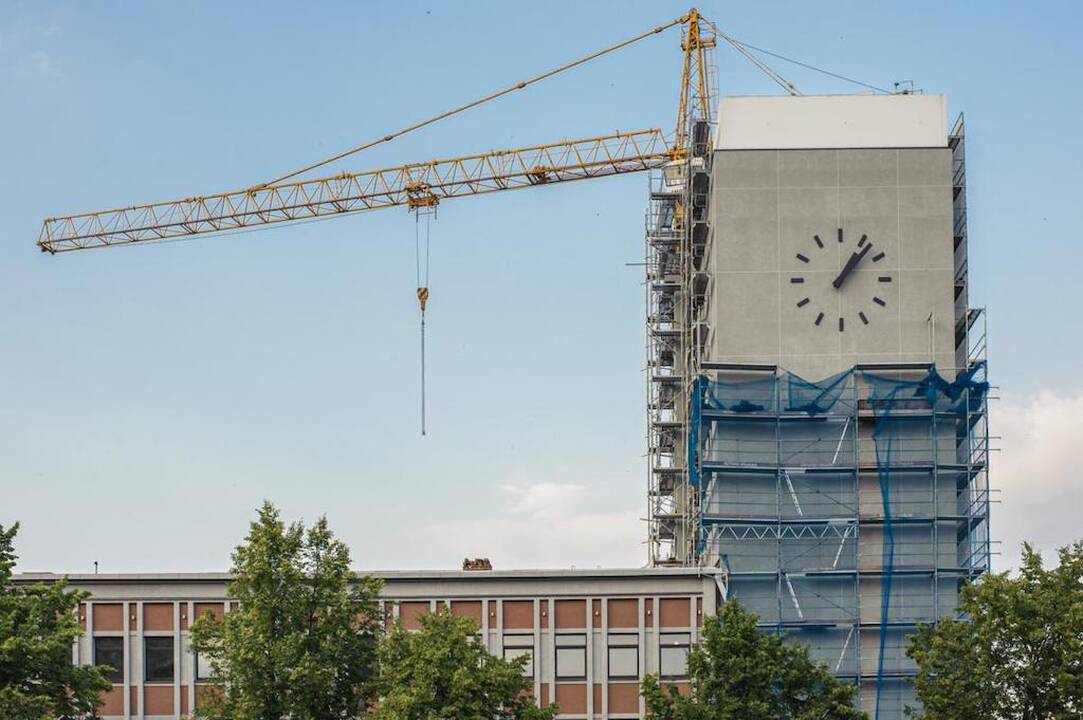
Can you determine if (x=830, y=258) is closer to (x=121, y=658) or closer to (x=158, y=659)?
(x=158, y=659)

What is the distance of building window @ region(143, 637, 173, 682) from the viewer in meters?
84.8

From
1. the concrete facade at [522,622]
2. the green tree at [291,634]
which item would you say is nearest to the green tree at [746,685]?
the green tree at [291,634]

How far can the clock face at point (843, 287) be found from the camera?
106 m

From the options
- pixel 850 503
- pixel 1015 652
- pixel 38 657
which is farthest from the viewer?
pixel 850 503

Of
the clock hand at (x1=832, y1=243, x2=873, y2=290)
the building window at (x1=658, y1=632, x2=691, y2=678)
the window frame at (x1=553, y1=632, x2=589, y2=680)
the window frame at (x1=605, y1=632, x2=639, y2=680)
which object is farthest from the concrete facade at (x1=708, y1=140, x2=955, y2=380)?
the window frame at (x1=553, y1=632, x2=589, y2=680)

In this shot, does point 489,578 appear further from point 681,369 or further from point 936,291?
point 681,369

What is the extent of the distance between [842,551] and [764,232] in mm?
18029

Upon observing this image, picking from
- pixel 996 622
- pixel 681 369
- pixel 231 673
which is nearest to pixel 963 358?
pixel 681 369

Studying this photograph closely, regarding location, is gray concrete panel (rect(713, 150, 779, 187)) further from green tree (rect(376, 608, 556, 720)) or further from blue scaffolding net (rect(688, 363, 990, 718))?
green tree (rect(376, 608, 556, 720))

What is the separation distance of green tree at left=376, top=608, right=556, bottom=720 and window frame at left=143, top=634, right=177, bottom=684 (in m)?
22.0

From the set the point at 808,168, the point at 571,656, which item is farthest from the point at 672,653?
the point at 808,168

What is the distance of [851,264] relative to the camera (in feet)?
348

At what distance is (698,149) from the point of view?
11538 centimetres

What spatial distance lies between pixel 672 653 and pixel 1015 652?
77.9ft
